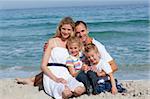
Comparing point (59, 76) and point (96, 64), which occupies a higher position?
point (96, 64)

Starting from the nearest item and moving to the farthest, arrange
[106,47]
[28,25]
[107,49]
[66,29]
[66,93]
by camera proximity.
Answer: [66,93]
[66,29]
[107,49]
[106,47]
[28,25]

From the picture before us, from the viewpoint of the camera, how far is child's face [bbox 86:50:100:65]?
4.87 metres

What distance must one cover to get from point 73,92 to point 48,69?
447 millimetres

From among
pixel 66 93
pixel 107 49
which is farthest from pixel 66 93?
pixel 107 49

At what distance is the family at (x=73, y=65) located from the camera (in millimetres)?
4805

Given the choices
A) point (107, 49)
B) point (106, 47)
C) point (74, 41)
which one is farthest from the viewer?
point (106, 47)

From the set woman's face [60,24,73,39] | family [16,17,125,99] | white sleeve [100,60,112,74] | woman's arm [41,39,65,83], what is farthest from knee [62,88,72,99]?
woman's face [60,24,73,39]

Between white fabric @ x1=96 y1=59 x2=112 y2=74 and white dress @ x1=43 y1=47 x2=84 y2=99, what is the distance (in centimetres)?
34

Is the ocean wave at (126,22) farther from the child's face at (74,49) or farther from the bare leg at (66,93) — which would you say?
the bare leg at (66,93)

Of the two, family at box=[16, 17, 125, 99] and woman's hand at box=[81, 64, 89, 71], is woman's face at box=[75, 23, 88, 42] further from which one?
woman's hand at box=[81, 64, 89, 71]

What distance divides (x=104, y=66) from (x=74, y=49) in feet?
1.50

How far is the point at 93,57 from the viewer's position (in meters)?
4.88

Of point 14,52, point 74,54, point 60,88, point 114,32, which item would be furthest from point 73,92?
point 114,32

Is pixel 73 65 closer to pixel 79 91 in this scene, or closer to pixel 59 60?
pixel 59 60
